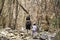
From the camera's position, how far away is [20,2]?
20.1 m

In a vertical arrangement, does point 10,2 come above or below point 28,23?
above

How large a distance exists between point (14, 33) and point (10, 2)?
5369mm

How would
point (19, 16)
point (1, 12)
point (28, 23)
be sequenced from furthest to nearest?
point (19, 16) → point (1, 12) → point (28, 23)

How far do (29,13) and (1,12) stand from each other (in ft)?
10.1

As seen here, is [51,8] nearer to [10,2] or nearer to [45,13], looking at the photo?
[45,13]

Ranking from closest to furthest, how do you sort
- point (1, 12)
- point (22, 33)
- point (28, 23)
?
point (28, 23)
point (22, 33)
point (1, 12)

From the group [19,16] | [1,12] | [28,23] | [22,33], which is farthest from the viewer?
[19,16]

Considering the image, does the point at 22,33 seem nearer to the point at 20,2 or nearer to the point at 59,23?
the point at 59,23

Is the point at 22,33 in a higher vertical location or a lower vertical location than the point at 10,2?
lower

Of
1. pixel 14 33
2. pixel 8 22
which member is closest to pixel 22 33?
pixel 14 33

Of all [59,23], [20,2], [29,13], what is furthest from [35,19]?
[59,23]

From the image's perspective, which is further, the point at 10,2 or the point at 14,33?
→ the point at 10,2

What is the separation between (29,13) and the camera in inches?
805

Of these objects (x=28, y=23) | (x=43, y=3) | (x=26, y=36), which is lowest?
(x=26, y=36)
